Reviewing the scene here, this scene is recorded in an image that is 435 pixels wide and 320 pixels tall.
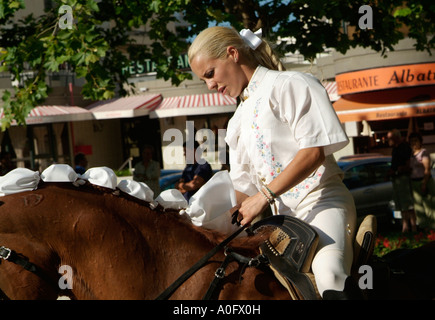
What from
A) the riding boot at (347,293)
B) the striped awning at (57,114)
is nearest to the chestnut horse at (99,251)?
the riding boot at (347,293)

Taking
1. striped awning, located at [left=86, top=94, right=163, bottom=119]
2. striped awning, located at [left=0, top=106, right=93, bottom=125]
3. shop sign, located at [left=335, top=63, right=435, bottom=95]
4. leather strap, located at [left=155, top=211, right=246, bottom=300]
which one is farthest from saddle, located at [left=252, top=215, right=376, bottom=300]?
striped awning, located at [left=86, top=94, right=163, bottom=119]

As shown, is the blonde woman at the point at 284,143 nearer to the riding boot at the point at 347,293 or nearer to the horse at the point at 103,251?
the riding boot at the point at 347,293

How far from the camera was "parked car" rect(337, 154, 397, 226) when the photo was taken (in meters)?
10.4

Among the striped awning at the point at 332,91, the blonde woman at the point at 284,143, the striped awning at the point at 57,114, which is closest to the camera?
the blonde woman at the point at 284,143

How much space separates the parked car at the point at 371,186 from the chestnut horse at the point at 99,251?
8369 millimetres

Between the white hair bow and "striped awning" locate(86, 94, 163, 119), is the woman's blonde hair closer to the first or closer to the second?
the white hair bow

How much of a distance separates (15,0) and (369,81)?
1274 cm

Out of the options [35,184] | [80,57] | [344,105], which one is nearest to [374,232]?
[35,184]

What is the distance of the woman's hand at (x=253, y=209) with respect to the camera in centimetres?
234

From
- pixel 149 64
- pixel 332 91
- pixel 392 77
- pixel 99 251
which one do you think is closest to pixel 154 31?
pixel 149 64

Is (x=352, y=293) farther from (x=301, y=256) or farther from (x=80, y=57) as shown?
(x=80, y=57)

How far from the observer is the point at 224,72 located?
256cm

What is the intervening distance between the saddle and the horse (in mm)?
76

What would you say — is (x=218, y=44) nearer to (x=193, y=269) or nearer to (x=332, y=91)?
(x=193, y=269)
